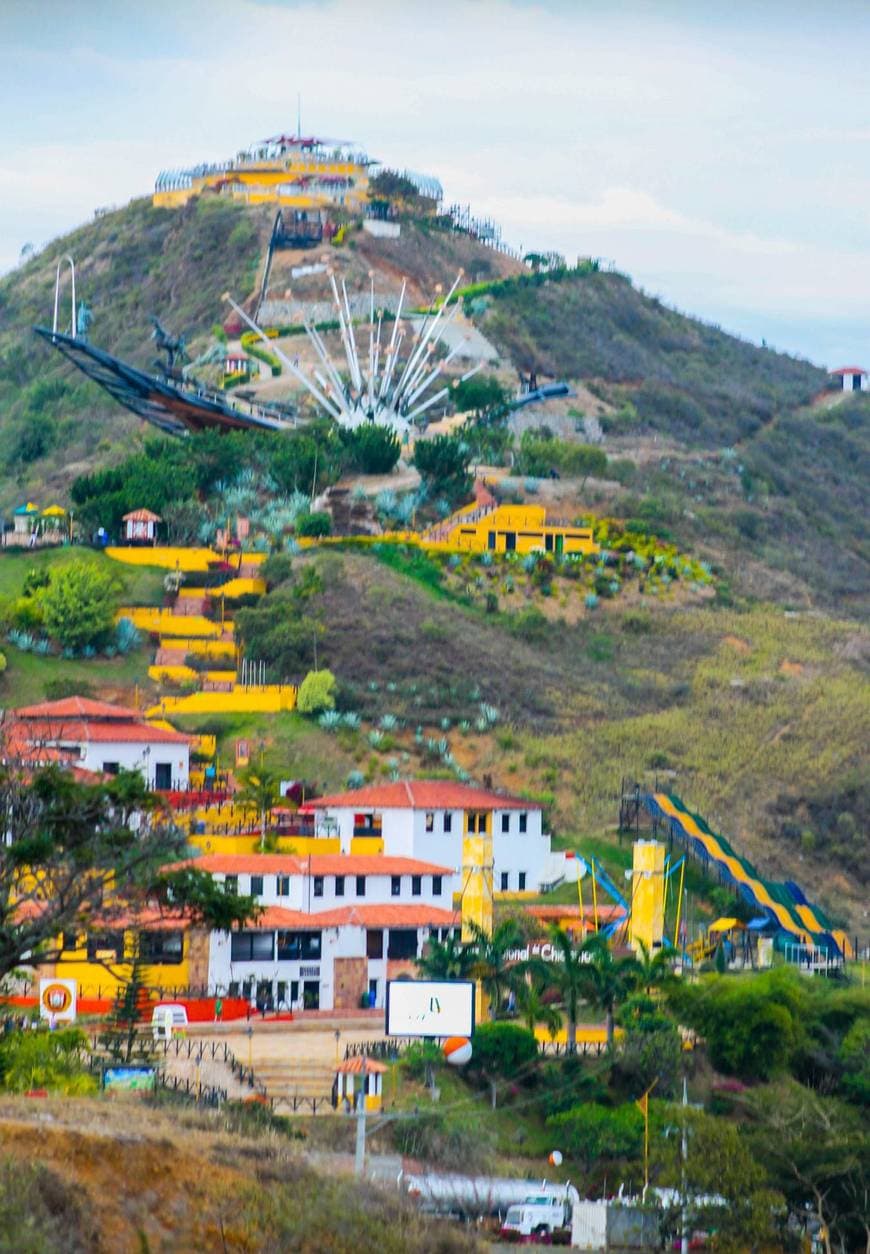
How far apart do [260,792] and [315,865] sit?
712 centimetres

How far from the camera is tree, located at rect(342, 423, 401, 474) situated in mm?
115562

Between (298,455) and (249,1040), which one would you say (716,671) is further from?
(249,1040)

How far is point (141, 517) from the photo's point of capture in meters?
105

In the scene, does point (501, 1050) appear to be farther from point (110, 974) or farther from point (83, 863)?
point (83, 863)

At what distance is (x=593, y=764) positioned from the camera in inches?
3536

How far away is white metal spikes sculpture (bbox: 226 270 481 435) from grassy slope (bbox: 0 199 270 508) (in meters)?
6.75

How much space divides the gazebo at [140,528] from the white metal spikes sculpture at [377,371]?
61.6ft

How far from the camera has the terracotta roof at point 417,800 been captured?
77.9 m

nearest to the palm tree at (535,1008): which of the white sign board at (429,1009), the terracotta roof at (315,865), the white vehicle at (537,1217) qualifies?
the white sign board at (429,1009)

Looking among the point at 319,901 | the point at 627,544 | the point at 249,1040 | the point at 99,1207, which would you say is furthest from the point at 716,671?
the point at 99,1207

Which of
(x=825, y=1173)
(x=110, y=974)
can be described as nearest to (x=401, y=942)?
(x=110, y=974)

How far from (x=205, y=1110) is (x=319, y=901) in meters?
23.5

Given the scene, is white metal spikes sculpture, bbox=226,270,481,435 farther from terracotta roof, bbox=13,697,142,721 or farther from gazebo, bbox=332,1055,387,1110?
gazebo, bbox=332,1055,387,1110

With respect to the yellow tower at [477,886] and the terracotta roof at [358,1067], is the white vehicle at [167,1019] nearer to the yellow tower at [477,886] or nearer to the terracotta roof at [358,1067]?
the terracotta roof at [358,1067]
